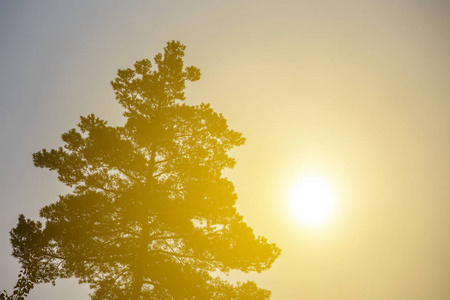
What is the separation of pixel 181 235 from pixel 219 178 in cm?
297

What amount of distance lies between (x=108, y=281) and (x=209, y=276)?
436 cm

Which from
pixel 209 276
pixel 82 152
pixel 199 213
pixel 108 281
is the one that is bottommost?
pixel 108 281

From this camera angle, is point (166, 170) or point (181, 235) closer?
point (181, 235)

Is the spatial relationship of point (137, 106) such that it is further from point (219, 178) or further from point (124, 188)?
point (219, 178)

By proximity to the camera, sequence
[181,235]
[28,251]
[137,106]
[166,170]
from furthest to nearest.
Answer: [137,106]
[166,170]
[181,235]
[28,251]

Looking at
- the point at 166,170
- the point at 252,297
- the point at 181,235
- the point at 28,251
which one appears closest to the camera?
the point at 28,251

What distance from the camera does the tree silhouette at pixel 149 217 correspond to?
12242 millimetres

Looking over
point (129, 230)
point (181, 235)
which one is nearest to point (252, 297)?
point (181, 235)

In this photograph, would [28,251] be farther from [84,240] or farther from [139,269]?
[139,269]

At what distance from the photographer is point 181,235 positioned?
1309 cm

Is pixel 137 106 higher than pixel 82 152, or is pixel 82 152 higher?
pixel 137 106

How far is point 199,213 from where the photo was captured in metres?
13.0

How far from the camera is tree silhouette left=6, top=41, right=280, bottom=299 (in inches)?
482

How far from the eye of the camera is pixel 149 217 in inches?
515
